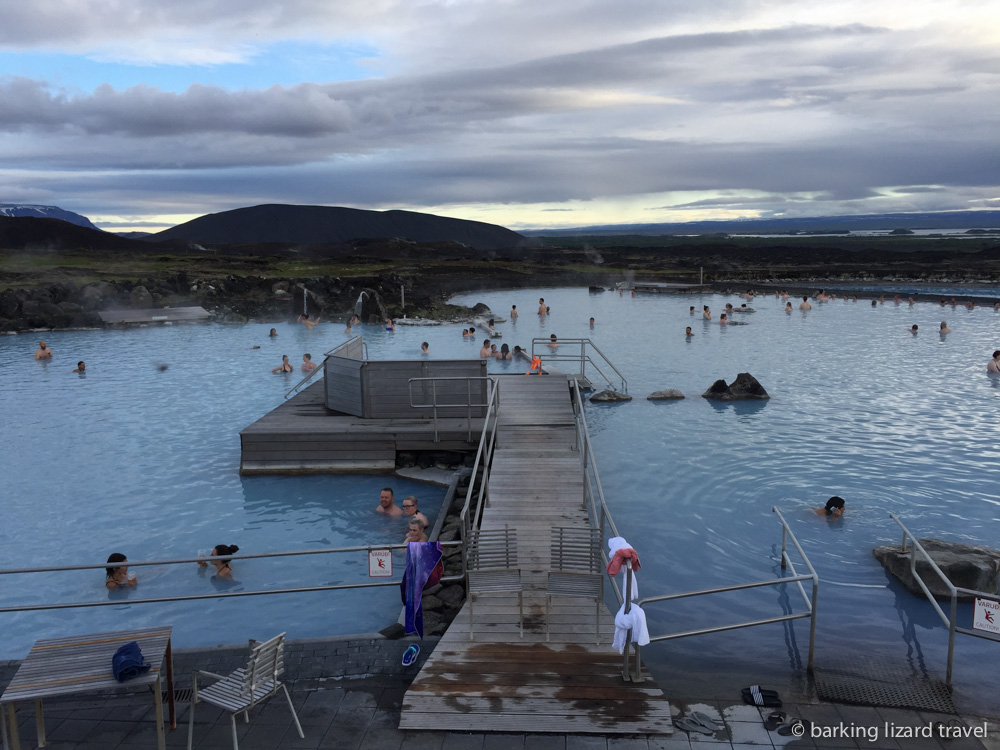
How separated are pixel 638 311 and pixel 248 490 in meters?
36.1

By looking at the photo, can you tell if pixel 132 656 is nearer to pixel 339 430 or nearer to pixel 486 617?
pixel 486 617

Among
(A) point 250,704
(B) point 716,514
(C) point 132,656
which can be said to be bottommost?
(B) point 716,514

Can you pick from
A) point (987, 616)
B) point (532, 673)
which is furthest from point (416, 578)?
point (987, 616)

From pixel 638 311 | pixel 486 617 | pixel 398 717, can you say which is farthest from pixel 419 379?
pixel 638 311

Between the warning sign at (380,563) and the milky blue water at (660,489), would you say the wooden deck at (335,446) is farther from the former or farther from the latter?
the warning sign at (380,563)

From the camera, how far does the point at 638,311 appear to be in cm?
4728

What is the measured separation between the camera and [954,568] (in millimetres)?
9820

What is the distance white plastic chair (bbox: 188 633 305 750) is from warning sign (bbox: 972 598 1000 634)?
6.23 m

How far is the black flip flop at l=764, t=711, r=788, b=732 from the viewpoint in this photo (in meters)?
6.20

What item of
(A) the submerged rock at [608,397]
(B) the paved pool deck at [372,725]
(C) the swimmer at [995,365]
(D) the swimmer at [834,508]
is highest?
(C) the swimmer at [995,365]

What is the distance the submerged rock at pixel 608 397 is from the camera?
73.3 feet

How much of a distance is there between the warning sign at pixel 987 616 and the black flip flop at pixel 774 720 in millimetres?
2082

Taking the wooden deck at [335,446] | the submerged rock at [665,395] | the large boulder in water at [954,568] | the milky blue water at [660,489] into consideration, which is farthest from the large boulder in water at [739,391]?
the large boulder in water at [954,568]

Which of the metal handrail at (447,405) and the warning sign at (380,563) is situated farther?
the metal handrail at (447,405)
